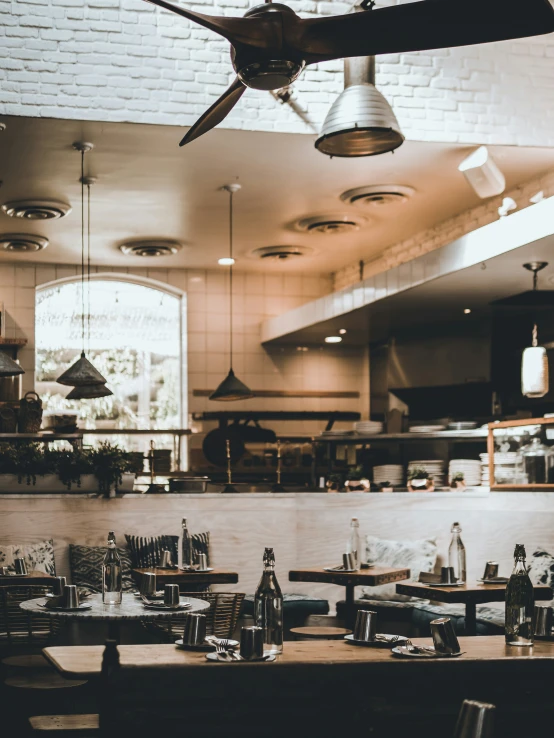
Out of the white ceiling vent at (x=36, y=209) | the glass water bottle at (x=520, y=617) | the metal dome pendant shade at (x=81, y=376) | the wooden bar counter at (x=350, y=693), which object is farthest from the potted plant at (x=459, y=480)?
the wooden bar counter at (x=350, y=693)

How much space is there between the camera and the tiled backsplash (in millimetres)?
12023

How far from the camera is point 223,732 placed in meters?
2.35

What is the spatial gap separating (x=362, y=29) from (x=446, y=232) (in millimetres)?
5836

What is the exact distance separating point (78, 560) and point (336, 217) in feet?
13.5

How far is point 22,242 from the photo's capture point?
400 inches

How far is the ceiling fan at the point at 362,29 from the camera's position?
3549mm

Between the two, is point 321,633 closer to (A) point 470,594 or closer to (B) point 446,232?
(A) point 470,594

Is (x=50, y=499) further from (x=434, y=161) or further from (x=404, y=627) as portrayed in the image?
(x=434, y=161)

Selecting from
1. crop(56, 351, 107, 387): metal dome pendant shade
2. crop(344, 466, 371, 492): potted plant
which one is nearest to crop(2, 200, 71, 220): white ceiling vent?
crop(56, 351, 107, 387): metal dome pendant shade

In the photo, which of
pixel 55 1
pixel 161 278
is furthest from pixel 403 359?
pixel 55 1

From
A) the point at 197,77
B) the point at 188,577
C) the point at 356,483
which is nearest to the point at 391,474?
the point at 356,483

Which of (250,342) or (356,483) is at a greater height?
(250,342)

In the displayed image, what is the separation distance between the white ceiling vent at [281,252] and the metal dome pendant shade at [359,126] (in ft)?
15.3

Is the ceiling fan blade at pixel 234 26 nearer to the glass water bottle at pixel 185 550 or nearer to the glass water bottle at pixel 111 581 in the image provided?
the glass water bottle at pixel 111 581
